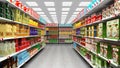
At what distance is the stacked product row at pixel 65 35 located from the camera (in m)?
15.3

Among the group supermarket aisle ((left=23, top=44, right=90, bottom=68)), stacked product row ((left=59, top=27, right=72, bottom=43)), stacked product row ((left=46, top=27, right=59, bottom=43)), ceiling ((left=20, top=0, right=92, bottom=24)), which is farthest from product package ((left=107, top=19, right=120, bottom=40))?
stacked product row ((left=46, top=27, right=59, bottom=43))

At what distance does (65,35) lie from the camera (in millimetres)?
15336

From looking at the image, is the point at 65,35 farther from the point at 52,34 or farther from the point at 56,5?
the point at 56,5

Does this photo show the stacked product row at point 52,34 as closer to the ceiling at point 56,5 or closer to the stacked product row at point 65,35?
the stacked product row at point 65,35

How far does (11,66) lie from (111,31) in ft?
8.23

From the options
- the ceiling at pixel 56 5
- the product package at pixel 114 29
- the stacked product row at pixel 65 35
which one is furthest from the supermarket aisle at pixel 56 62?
the stacked product row at pixel 65 35

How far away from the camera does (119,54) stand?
246cm

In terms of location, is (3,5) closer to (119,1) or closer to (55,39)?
(119,1)

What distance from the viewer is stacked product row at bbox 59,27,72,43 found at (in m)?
15.3

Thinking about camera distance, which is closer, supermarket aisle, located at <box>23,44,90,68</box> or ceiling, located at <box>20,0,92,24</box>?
supermarket aisle, located at <box>23,44,90,68</box>

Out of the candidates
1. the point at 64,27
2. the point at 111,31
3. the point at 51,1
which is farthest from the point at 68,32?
the point at 111,31

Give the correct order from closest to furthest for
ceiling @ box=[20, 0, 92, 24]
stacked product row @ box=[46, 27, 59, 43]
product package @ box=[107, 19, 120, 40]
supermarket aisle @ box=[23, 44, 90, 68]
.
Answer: product package @ box=[107, 19, 120, 40] → supermarket aisle @ box=[23, 44, 90, 68] → ceiling @ box=[20, 0, 92, 24] → stacked product row @ box=[46, 27, 59, 43]

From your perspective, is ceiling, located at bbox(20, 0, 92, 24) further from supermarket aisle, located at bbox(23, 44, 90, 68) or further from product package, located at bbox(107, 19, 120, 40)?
product package, located at bbox(107, 19, 120, 40)

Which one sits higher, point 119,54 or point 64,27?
point 64,27
